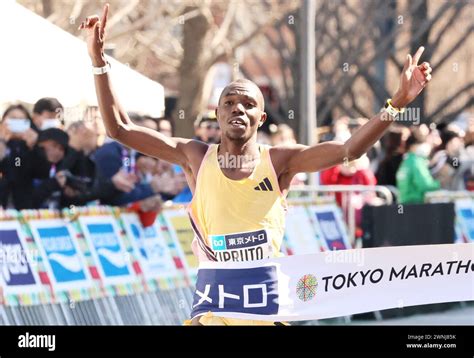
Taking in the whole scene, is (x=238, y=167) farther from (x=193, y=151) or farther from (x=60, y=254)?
(x=60, y=254)

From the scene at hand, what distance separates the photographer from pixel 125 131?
703 cm

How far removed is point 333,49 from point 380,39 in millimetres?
1005

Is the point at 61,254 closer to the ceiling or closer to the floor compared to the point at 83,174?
closer to the floor

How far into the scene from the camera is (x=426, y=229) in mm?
14125

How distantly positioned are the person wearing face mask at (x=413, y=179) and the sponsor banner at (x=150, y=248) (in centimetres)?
358

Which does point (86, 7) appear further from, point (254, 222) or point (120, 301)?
point (254, 222)

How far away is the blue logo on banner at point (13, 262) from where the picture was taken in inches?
400

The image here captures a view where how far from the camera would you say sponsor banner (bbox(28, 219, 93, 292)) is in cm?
1044

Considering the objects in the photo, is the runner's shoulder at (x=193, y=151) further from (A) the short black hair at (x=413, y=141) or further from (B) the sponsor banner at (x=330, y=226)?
(A) the short black hair at (x=413, y=141)

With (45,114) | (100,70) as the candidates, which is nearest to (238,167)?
(100,70)

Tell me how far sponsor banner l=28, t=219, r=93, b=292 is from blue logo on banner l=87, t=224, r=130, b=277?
0.22 metres

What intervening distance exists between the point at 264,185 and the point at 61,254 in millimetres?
3947

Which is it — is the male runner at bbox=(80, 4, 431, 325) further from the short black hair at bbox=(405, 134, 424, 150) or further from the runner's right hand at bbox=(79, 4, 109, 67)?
the short black hair at bbox=(405, 134, 424, 150)
